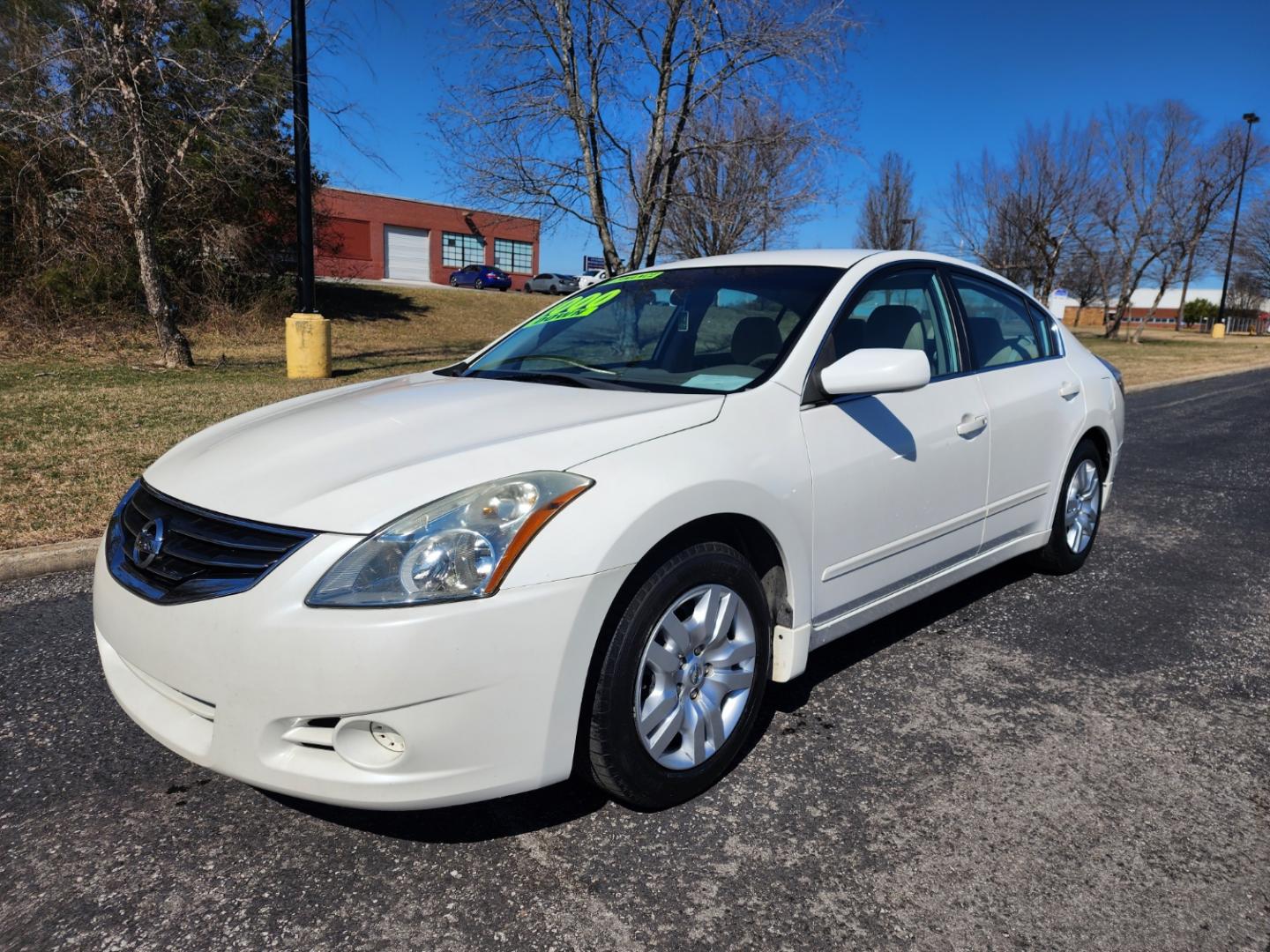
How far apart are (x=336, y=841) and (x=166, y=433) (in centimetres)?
637

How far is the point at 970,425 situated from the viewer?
141 inches

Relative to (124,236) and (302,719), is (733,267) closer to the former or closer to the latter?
(302,719)

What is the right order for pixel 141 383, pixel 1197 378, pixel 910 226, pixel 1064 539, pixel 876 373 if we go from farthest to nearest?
pixel 910 226 < pixel 1197 378 < pixel 141 383 < pixel 1064 539 < pixel 876 373

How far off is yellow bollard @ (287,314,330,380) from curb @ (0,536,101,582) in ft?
26.9

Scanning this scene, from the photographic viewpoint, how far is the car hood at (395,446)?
2258mm

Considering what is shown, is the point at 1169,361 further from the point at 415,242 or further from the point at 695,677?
the point at 415,242

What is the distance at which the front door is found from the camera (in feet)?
9.82

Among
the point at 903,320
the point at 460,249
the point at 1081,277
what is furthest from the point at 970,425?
the point at 460,249

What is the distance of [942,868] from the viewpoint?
93.0 inches

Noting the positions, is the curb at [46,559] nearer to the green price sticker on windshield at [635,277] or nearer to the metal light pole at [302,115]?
the green price sticker on windshield at [635,277]

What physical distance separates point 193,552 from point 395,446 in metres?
0.56

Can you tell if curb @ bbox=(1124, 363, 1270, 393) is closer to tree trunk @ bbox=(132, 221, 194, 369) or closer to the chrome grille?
the chrome grille

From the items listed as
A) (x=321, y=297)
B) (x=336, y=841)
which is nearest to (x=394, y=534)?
(x=336, y=841)

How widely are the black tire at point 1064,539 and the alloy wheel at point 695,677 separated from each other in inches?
95.4
